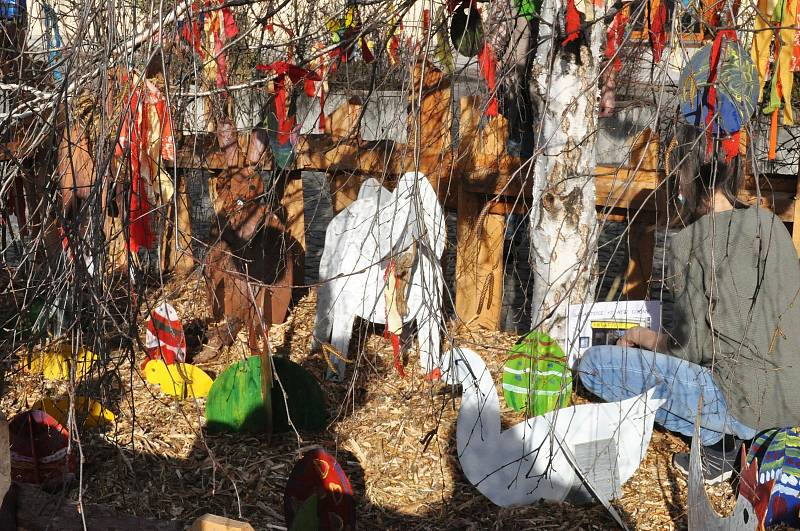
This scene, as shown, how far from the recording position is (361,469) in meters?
3.39

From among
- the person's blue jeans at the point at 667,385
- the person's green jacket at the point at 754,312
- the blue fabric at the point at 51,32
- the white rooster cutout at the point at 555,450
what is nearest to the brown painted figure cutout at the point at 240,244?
the blue fabric at the point at 51,32

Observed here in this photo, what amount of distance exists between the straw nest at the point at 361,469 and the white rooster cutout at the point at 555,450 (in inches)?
2.6

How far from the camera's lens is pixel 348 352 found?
14.1 ft

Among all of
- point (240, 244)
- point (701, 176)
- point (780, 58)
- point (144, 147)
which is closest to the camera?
point (144, 147)

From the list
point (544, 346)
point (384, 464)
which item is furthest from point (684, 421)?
point (384, 464)

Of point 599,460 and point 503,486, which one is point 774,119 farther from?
point 503,486

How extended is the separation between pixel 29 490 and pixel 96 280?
1.87ft

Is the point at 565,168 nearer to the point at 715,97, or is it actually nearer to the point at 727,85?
the point at 727,85

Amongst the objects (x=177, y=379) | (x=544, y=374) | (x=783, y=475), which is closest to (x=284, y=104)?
(x=177, y=379)

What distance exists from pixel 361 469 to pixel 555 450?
81 cm

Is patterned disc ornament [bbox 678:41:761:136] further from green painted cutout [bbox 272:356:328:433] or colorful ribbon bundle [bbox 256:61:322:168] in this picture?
green painted cutout [bbox 272:356:328:433]

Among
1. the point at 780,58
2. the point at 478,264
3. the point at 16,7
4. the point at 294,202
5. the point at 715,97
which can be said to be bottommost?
the point at 478,264

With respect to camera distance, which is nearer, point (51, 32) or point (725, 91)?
point (725, 91)

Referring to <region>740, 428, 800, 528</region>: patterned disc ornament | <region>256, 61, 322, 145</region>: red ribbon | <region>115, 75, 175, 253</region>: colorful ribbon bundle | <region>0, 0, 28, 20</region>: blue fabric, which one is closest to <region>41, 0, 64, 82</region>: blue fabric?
<region>0, 0, 28, 20</region>: blue fabric
